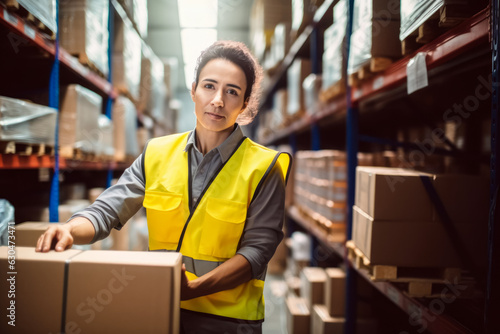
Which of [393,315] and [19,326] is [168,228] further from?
[393,315]

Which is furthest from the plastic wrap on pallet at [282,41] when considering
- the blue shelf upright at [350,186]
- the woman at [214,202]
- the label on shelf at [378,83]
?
the woman at [214,202]

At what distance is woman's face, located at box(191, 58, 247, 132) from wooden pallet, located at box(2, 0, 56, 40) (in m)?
1.36

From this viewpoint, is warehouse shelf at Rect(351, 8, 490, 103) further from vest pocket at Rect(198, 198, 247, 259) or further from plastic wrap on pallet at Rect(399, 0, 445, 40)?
vest pocket at Rect(198, 198, 247, 259)

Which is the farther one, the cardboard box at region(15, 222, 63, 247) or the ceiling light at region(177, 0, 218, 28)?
the ceiling light at region(177, 0, 218, 28)

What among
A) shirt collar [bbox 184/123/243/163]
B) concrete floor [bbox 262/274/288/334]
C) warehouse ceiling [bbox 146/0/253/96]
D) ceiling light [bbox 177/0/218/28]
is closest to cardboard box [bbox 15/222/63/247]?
shirt collar [bbox 184/123/243/163]

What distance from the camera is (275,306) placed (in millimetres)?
4746

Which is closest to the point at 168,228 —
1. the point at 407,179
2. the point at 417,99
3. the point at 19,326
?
the point at 19,326

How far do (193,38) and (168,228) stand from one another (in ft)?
34.6

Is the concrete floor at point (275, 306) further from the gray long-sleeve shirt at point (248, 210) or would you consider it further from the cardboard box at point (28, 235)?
the cardboard box at point (28, 235)

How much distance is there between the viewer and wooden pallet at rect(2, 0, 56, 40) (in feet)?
6.94

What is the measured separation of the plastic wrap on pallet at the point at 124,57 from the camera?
4574 millimetres

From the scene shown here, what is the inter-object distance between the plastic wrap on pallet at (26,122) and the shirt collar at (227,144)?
129cm

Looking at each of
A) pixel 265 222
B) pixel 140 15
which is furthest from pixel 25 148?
pixel 140 15

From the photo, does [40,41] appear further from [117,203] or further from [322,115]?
[322,115]
